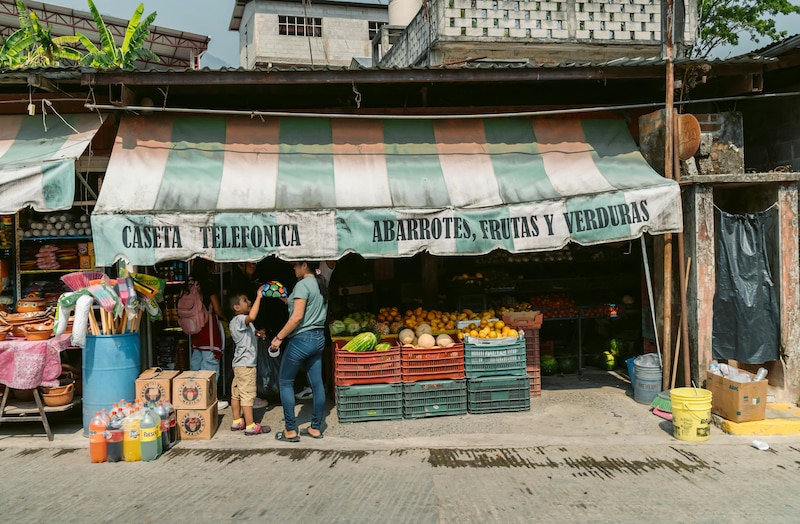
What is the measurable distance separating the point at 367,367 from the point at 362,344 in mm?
307

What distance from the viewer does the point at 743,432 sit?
692 cm

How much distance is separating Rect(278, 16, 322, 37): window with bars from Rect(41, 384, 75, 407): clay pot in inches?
1160

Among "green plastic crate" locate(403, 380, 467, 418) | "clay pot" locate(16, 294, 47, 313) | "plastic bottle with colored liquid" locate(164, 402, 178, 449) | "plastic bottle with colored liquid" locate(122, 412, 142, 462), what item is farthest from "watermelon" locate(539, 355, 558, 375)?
"clay pot" locate(16, 294, 47, 313)

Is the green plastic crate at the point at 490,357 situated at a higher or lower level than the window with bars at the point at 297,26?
lower

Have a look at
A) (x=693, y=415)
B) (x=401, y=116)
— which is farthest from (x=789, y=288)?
(x=401, y=116)

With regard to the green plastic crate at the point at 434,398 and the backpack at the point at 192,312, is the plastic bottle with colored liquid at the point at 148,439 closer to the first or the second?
the backpack at the point at 192,312

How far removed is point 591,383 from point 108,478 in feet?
23.2

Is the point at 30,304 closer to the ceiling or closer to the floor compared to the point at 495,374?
closer to the ceiling

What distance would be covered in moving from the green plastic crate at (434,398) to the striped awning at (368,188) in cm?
186

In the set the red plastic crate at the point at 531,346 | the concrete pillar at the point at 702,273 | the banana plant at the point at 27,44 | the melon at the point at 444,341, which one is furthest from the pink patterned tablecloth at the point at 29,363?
the banana plant at the point at 27,44

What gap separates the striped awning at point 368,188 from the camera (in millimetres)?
6711

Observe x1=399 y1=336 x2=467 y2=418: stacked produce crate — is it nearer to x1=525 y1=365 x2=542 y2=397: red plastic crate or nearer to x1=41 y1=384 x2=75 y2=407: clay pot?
x1=525 y1=365 x2=542 y2=397: red plastic crate

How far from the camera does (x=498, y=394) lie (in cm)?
777

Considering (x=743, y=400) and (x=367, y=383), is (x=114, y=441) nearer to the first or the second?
(x=367, y=383)
